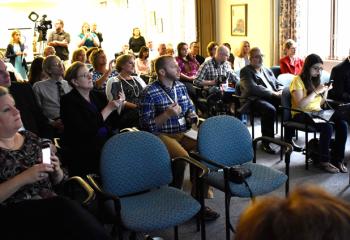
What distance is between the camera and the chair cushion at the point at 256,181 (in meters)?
2.65

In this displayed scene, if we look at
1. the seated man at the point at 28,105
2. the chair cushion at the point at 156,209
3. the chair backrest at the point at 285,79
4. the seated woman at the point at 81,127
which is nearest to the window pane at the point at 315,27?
the chair backrest at the point at 285,79

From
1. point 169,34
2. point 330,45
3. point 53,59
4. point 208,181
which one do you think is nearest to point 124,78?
point 53,59

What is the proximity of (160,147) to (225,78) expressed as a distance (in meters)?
3.27

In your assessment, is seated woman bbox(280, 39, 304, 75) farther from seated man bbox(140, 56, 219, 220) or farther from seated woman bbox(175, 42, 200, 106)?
seated man bbox(140, 56, 219, 220)

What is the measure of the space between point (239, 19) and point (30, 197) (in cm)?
663

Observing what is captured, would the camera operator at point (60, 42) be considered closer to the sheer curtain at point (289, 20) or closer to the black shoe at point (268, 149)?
the sheer curtain at point (289, 20)

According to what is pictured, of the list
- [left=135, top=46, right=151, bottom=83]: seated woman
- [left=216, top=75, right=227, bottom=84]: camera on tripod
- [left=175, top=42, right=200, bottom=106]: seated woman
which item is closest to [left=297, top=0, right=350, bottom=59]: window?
[left=175, top=42, right=200, bottom=106]: seated woman

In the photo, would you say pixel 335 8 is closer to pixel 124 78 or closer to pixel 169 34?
pixel 124 78

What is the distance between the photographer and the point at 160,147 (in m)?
2.66

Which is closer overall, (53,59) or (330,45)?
(53,59)

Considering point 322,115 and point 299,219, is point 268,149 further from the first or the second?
point 299,219

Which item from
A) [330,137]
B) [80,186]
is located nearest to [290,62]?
[330,137]

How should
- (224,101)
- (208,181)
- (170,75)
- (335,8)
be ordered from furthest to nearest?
(335,8) → (224,101) → (170,75) → (208,181)

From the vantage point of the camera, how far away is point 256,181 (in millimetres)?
2742
